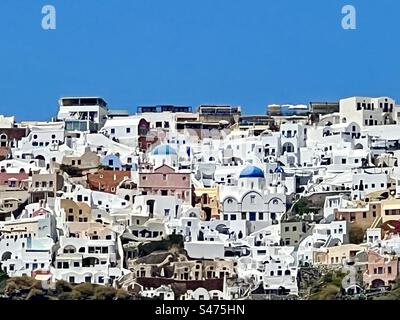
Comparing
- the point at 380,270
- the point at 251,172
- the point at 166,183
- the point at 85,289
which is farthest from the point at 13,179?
the point at 380,270

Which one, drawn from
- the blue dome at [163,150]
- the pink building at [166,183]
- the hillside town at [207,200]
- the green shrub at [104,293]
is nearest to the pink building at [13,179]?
the hillside town at [207,200]

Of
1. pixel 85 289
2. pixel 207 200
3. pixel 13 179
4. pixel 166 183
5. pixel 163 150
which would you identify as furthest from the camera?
pixel 163 150

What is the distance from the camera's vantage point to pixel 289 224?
33.8 ft

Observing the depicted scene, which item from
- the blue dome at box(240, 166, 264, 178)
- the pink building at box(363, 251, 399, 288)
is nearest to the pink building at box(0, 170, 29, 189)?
the blue dome at box(240, 166, 264, 178)

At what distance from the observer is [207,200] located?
1118 centimetres

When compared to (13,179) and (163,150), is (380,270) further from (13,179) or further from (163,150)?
(163,150)

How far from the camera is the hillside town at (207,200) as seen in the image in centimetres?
885

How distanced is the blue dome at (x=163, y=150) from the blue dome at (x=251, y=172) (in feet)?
3.55

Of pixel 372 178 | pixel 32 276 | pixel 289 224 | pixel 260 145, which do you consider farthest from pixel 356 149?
pixel 32 276

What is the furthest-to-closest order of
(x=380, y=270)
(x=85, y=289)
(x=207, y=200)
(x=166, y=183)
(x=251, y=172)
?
(x=251, y=172) → (x=166, y=183) → (x=207, y=200) → (x=380, y=270) → (x=85, y=289)

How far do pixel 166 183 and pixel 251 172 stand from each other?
0.87 m

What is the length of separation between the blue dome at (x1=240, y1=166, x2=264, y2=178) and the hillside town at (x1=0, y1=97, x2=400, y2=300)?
2cm

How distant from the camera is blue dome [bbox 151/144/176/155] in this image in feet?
41.6
